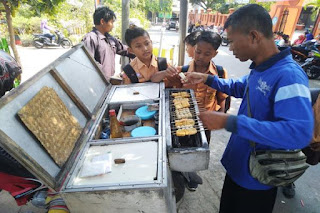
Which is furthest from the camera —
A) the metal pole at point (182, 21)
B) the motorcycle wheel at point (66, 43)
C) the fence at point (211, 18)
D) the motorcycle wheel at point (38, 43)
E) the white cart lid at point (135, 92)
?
the fence at point (211, 18)

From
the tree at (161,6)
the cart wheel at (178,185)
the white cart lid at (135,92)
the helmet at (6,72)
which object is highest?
the tree at (161,6)

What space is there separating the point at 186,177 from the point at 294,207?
1.59 m

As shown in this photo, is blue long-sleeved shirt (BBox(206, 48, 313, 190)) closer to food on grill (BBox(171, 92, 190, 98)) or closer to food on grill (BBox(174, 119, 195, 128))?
food on grill (BBox(174, 119, 195, 128))

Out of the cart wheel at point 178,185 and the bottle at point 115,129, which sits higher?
the bottle at point 115,129

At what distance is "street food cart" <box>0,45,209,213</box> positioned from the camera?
1.20 metres

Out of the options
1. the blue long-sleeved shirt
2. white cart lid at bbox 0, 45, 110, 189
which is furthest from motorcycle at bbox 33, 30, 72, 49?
the blue long-sleeved shirt

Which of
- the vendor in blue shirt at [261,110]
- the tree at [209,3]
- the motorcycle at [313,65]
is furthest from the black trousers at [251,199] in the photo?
the tree at [209,3]

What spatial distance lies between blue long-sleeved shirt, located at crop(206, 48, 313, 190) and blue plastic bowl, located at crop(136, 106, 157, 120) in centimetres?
88

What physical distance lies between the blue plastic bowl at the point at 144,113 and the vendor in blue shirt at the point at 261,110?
661 mm

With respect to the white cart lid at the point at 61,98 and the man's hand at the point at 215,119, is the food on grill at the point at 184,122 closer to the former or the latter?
the man's hand at the point at 215,119

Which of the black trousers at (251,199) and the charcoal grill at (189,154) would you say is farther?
the black trousers at (251,199)

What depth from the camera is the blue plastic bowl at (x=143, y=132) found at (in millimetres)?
1720

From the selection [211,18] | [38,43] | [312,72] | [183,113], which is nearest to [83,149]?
[183,113]

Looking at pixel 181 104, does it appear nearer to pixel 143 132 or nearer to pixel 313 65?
pixel 143 132
